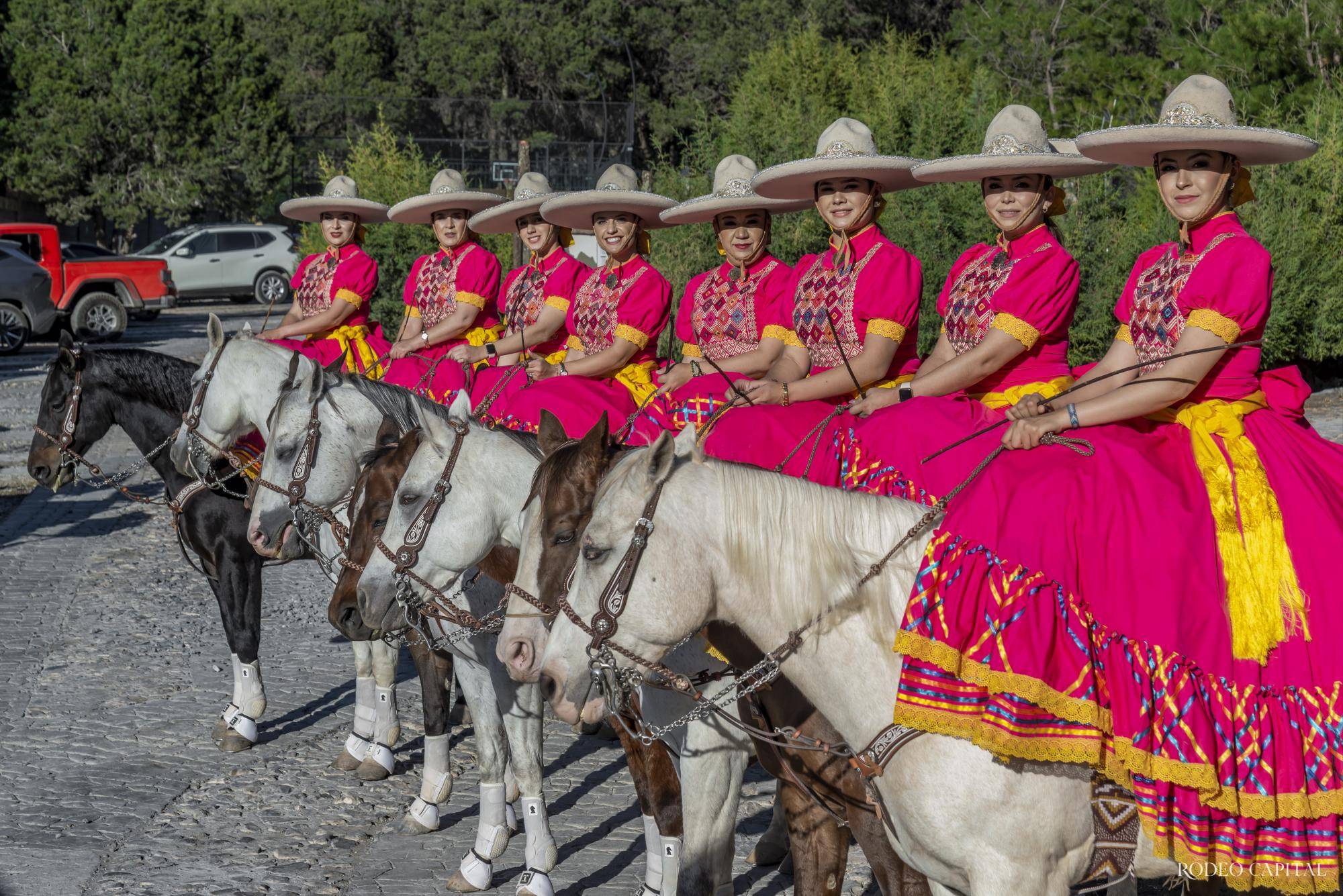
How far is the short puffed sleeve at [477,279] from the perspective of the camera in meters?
8.45

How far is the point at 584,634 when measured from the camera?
3371 millimetres

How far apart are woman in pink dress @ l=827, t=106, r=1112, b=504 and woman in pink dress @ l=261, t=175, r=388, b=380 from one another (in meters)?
4.80

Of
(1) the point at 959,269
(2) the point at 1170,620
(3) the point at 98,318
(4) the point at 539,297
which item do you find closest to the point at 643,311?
(4) the point at 539,297

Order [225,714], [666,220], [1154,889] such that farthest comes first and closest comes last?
[225,714], [666,220], [1154,889]

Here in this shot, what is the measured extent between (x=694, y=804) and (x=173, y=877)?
2.64 m

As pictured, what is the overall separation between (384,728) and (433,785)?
97 centimetres

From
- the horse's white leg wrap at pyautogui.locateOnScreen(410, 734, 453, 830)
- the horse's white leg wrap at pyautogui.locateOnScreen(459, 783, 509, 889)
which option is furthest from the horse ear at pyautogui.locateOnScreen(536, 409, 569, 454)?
the horse's white leg wrap at pyautogui.locateOnScreen(410, 734, 453, 830)

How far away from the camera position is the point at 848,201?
5355 millimetres

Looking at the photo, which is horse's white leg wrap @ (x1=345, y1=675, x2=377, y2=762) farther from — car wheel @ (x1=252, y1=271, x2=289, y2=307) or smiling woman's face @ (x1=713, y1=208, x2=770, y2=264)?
car wheel @ (x1=252, y1=271, x2=289, y2=307)

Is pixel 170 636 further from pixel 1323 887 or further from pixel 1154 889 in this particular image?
pixel 1323 887

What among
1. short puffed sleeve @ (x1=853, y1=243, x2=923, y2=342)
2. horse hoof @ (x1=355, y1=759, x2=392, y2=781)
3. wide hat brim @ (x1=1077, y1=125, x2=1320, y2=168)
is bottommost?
horse hoof @ (x1=355, y1=759, x2=392, y2=781)

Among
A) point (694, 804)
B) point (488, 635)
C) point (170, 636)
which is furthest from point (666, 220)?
point (170, 636)

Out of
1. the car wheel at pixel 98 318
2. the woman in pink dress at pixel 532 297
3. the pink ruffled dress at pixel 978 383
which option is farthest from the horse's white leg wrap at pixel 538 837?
the car wheel at pixel 98 318

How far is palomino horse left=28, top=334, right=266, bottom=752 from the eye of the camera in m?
7.92
